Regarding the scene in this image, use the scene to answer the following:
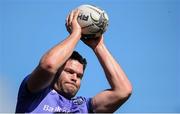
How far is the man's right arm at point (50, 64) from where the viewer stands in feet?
19.9

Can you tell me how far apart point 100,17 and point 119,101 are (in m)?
1.30

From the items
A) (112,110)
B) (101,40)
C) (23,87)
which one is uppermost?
(101,40)

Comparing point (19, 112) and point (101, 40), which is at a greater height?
point (101, 40)

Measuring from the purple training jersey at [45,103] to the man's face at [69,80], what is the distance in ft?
0.32

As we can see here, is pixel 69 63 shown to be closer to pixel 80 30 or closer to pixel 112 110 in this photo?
pixel 80 30

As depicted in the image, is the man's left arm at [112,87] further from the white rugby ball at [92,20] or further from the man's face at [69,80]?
the man's face at [69,80]

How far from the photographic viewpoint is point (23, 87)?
640 centimetres

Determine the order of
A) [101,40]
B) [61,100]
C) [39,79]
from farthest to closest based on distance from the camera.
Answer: [101,40], [61,100], [39,79]

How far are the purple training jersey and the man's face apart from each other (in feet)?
0.32

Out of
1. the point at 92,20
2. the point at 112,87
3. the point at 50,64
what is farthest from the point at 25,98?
the point at 92,20

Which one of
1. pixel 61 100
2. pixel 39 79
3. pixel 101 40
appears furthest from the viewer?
pixel 101 40

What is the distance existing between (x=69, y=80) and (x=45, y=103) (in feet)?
1.56

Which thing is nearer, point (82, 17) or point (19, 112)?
point (19, 112)

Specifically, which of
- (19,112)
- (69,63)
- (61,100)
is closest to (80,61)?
(69,63)
